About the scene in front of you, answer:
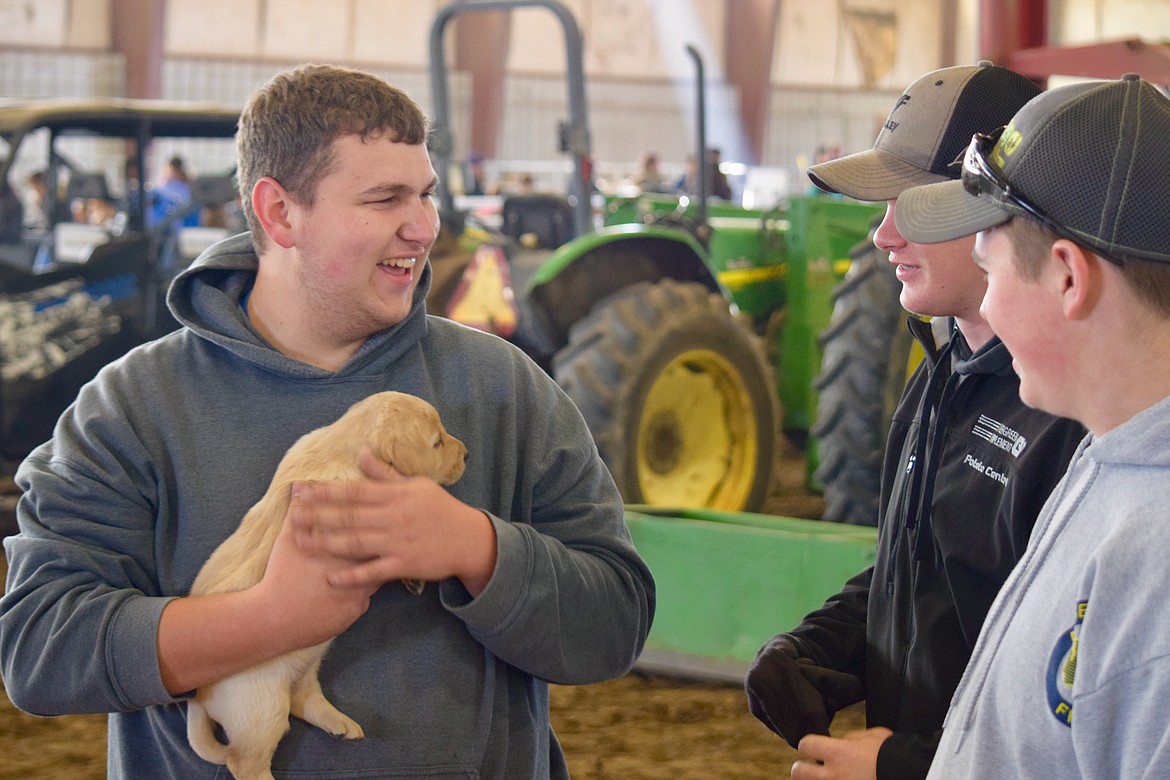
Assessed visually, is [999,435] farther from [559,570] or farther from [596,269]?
[596,269]

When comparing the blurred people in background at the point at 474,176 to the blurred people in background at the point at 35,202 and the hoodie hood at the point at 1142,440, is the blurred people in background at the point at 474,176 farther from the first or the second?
the hoodie hood at the point at 1142,440

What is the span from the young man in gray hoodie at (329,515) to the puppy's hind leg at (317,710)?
2 centimetres

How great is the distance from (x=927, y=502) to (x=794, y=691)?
0.29 meters

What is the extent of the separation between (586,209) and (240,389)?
4003 mm

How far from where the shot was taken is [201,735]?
56.9 inches

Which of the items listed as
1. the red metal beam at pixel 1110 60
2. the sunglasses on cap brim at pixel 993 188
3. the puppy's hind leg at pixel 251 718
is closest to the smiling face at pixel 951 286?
the sunglasses on cap brim at pixel 993 188

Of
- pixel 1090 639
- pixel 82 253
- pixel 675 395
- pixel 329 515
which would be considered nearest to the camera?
pixel 1090 639

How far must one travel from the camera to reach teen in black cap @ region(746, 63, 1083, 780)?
4.74ft

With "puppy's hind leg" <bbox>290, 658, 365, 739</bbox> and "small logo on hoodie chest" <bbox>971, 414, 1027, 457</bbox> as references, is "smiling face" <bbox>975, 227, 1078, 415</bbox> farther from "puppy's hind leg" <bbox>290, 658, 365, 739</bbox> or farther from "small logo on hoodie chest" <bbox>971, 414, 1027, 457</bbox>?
"puppy's hind leg" <bbox>290, 658, 365, 739</bbox>

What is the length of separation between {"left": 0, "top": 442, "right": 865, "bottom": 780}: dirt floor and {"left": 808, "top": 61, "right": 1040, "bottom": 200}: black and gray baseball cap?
77.6 inches

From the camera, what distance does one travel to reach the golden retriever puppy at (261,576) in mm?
1419

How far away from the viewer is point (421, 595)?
4.89 feet

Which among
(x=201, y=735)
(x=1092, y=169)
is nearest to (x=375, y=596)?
(x=201, y=735)

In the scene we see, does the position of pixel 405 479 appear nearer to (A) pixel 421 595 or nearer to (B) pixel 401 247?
(A) pixel 421 595
